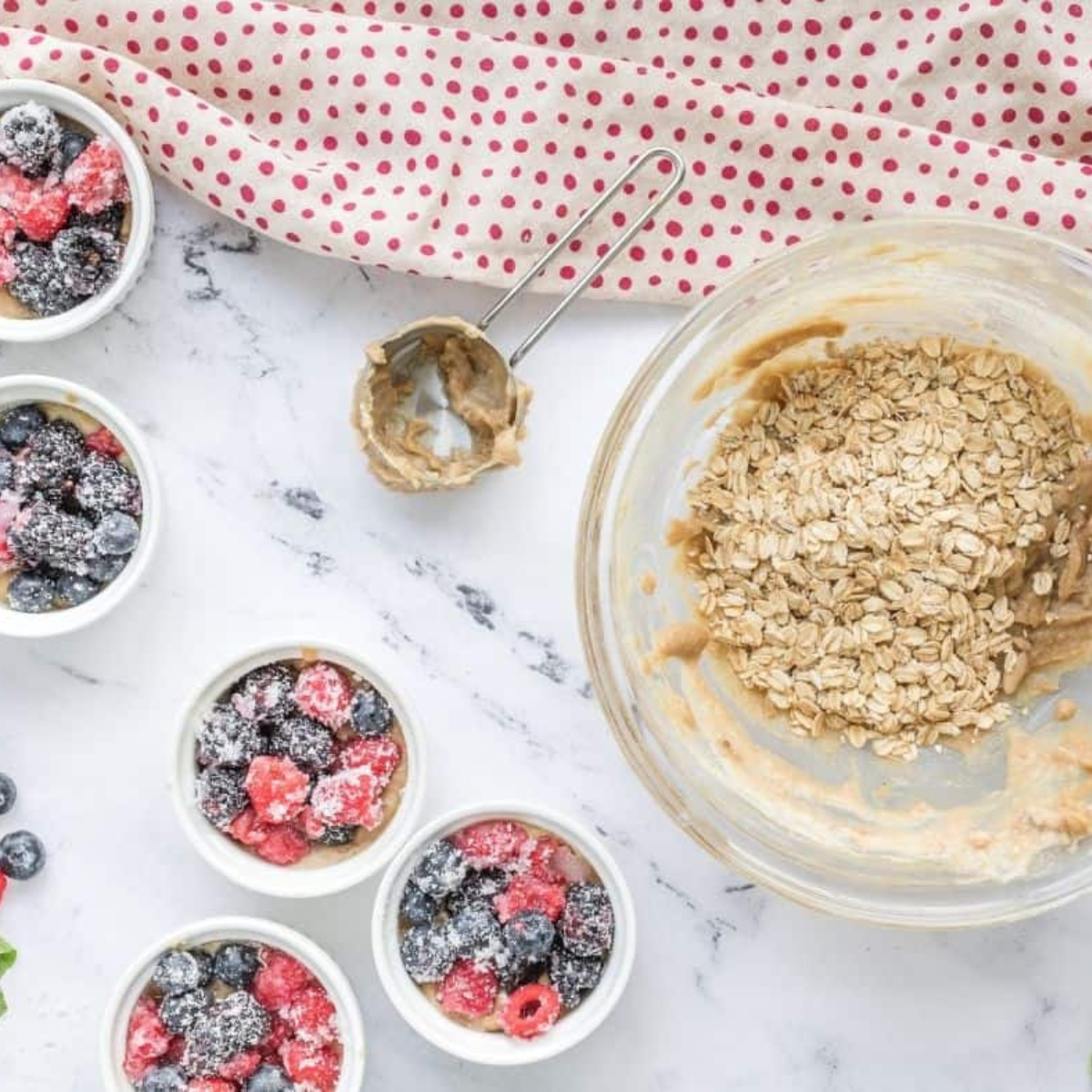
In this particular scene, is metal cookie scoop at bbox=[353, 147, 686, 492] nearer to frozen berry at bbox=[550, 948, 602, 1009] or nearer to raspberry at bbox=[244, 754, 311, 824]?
raspberry at bbox=[244, 754, 311, 824]

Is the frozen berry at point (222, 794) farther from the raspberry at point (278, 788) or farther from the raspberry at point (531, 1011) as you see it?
the raspberry at point (531, 1011)

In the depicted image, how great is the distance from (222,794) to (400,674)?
0.27 meters

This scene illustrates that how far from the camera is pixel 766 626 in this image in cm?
210

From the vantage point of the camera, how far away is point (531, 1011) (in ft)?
6.95

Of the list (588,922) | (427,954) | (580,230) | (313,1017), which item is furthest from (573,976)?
(580,230)

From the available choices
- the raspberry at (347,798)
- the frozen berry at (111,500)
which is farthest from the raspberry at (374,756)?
the frozen berry at (111,500)

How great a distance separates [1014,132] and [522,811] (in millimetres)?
1020

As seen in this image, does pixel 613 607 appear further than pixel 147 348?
No

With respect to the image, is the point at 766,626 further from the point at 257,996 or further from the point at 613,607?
the point at 257,996

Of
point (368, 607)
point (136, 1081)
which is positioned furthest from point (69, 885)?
point (368, 607)

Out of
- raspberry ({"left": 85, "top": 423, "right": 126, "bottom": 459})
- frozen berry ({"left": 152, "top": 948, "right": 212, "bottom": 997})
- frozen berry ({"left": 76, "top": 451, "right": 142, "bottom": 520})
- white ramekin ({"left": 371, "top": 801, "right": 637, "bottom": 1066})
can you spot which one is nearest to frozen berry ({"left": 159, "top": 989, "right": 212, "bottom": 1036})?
frozen berry ({"left": 152, "top": 948, "right": 212, "bottom": 997})

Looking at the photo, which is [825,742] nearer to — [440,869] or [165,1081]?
[440,869]

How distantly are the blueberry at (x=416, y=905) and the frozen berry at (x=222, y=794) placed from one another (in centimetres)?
Answer: 22

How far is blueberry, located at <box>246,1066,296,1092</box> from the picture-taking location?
2.11 meters
